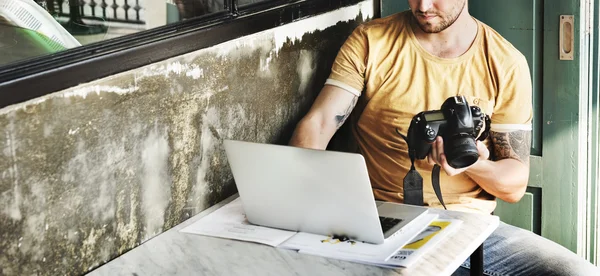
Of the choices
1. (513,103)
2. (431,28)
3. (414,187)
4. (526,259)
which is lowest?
(526,259)

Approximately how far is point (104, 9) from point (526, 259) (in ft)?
4.92

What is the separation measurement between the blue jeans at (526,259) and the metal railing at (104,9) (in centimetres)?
128

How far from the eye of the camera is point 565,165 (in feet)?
9.92

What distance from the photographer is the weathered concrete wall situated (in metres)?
1.73

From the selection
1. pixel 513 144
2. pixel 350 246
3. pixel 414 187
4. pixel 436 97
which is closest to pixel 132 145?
pixel 350 246

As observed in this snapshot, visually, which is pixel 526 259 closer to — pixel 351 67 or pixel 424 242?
pixel 424 242

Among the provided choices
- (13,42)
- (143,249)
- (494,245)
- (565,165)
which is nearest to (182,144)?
(143,249)

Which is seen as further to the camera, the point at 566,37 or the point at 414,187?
the point at 566,37

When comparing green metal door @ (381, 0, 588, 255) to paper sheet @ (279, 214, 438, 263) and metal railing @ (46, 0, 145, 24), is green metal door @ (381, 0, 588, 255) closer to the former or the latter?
paper sheet @ (279, 214, 438, 263)

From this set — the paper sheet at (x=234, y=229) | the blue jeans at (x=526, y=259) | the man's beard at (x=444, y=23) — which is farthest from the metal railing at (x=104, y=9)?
the blue jeans at (x=526, y=259)

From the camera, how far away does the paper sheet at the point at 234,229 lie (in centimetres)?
203

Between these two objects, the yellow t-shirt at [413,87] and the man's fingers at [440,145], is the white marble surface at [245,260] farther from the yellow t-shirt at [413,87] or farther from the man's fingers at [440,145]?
the yellow t-shirt at [413,87]

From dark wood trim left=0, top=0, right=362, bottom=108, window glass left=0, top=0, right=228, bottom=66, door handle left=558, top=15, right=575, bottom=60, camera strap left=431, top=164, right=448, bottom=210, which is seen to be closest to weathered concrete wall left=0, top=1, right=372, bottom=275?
dark wood trim left=0, top=0, right=362, bottom=108

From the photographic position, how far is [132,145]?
202 centimetres
